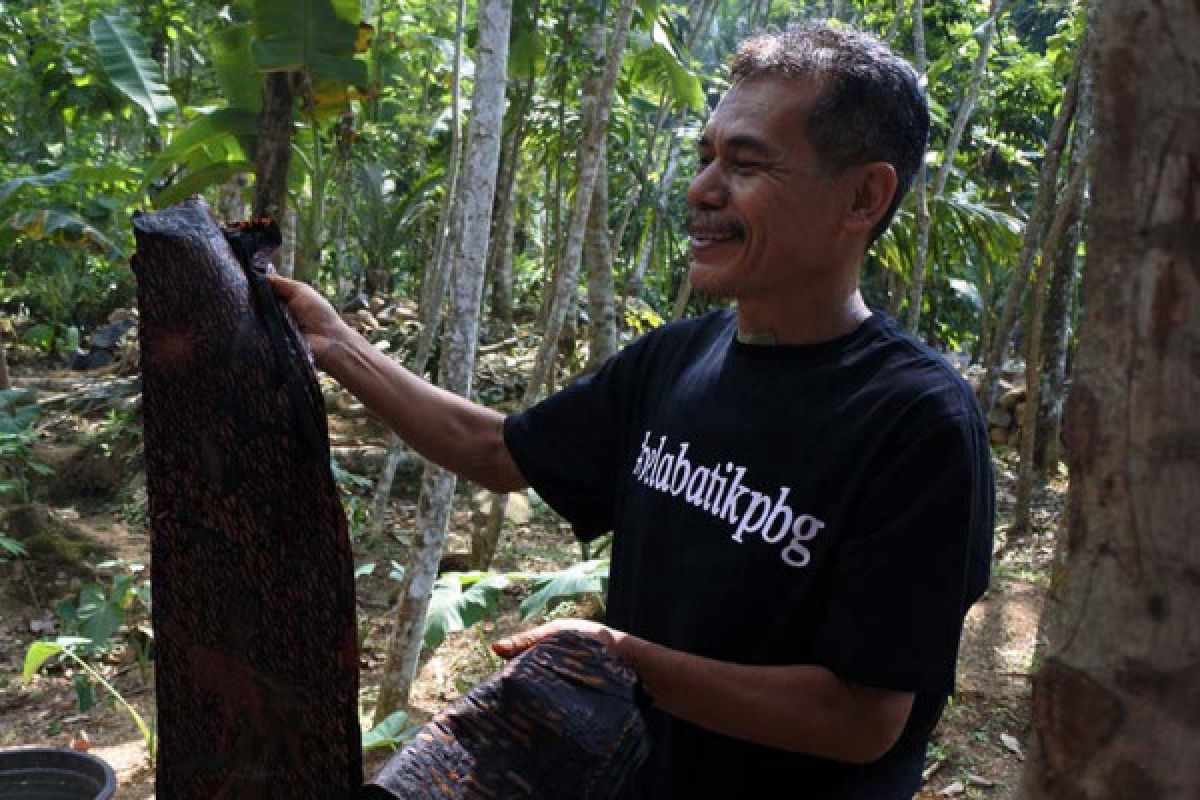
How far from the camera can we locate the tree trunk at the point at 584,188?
4.38m

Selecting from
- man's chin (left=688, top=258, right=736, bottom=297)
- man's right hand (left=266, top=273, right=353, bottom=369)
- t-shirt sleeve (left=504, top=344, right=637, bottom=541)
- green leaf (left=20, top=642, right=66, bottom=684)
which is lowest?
green leaf (left=20, top=642, right=66, bottom=684)

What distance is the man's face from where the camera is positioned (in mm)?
1474

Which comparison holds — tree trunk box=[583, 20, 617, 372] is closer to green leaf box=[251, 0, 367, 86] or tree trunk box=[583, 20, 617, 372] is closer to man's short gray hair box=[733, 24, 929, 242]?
green leaf box=[251, 0, 367, 86]

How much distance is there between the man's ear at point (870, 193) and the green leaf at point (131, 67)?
16.8ft

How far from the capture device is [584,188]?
4637mm

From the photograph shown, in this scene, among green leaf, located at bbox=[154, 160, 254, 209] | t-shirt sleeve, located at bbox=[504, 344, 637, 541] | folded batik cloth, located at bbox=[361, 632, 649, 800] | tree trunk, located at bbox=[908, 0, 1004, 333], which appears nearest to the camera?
folded batik cloth, located at bbox=[361, 632, 649, 800]

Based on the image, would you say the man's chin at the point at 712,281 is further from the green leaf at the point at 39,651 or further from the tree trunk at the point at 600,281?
the tree trunk at the point at 600,281

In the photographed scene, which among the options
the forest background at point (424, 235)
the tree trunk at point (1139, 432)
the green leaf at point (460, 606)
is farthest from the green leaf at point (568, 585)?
the tree trunk at point (1139, 432)

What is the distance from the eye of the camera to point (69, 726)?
4.41 metres

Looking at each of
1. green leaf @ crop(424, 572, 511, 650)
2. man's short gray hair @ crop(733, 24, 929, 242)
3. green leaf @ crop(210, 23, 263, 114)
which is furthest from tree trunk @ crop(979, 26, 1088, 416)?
man's short gray hair @ crop(733, 24, 929, 242)

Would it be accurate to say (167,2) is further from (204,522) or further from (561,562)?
(204,522)

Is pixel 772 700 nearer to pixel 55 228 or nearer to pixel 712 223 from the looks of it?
pixel 712 223

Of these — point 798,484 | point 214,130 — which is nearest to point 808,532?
point 798,484

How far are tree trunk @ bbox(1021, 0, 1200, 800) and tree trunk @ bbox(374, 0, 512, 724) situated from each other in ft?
9.66
